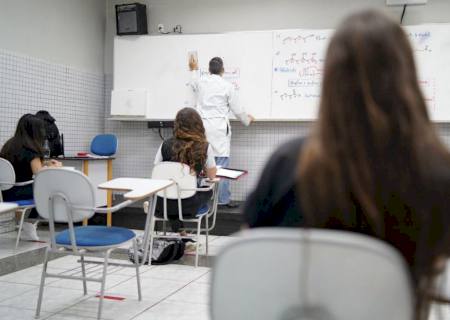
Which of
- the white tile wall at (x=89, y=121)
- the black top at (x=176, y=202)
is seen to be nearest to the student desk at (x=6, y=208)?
the black top at (x=176, y=202)

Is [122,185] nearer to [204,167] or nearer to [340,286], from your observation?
[204,167]

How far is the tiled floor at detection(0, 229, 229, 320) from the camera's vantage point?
2660 millimetres

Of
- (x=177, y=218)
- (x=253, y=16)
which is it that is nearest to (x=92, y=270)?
(x=177, y=218)

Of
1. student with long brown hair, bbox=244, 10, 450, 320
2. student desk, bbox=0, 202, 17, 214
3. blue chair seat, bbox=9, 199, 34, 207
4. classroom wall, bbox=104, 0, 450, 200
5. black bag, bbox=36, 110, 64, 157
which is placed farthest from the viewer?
classroom wall, bbox=104, 0, 450, 200

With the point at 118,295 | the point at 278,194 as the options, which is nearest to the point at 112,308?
the point at 118,295

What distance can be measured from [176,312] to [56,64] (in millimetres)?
3564

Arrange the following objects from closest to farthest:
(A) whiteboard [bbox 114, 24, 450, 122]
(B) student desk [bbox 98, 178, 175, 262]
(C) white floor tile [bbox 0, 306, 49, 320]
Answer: (B) student desk [bbox 98, 178, 175, 262] < (C) white floor tile [bbox 0, 306, 49, 320] < (A) whiteboard [bbox 114, 24, 450, 122]

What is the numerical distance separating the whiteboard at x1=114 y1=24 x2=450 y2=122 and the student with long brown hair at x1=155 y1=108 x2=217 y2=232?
5.81 ft

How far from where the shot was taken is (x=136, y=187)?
2395 millimetres

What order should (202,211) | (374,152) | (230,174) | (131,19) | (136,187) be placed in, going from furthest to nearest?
(131,19) < (202,211) < (230,174) < (136,187) < (374,152)

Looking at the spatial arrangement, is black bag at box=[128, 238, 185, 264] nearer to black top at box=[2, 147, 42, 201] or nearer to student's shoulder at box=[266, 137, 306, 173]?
black top at box=[2, 147, 42, 201]

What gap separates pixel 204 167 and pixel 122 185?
126cm

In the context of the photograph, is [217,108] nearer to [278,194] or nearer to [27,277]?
[27,277]

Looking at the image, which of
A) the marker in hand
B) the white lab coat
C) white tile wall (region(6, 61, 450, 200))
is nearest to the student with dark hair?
white tile wall (region(6, 61, 450, 200))
